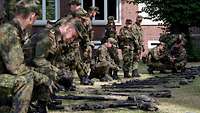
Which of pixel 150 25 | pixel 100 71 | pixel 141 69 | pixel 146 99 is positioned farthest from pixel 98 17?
pixel 146 99

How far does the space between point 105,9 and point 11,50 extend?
19.8 m

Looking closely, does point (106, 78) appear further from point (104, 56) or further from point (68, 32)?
point (68, 32)

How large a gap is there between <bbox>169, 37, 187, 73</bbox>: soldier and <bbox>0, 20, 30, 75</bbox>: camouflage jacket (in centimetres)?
1121

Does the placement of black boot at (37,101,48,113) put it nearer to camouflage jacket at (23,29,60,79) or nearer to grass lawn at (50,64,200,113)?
camouflage jacket at (23,29,60,79)

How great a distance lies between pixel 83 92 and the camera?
11.7 m

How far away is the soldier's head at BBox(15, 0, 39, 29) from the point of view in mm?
6715

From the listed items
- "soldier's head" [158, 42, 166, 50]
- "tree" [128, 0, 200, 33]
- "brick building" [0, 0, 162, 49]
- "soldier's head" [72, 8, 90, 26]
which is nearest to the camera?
"soldier's head" [72, 8, 90, 26]

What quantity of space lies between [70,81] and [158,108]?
8.74ft

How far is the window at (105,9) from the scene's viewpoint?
85.7ft

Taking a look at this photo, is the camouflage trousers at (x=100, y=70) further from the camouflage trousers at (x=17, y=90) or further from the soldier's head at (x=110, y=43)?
the camouflage trousers at (x=17, y=90)

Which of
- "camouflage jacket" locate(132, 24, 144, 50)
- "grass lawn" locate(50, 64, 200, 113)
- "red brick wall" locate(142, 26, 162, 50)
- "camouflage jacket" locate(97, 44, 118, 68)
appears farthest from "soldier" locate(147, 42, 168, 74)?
"red brick wall" locate(142, 26, 162, 50)

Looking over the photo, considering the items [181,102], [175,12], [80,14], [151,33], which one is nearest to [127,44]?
[175,12]

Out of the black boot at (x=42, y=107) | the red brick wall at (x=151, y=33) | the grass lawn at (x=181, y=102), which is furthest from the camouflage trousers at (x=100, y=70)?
the red brick wall at (x=151, y=33)

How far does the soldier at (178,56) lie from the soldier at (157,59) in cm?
25
